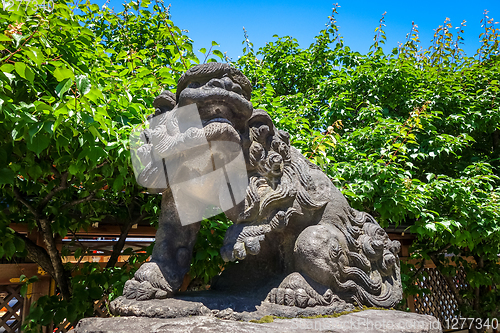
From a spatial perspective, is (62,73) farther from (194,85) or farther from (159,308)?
(159,308)

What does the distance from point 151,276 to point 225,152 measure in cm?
73

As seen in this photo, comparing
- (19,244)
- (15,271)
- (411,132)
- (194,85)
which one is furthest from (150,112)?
(411,132)

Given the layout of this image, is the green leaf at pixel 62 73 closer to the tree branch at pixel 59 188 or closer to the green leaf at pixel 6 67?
the green leaf at pixel 6 67

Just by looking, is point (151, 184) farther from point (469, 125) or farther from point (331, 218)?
point (469, 125)

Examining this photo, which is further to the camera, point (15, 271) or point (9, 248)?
point (15, 271)

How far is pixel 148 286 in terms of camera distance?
5.71ft

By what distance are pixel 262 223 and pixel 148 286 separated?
0.66m

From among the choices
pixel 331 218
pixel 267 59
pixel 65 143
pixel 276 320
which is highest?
pixel 267 59

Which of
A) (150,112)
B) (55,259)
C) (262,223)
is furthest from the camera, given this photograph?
(55,259)

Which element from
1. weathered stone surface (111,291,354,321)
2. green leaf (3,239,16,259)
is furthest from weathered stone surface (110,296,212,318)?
green leaf (3,239,16,259)

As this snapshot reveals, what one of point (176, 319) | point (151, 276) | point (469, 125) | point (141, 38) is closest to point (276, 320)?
point (176, 319)

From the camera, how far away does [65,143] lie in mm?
1960

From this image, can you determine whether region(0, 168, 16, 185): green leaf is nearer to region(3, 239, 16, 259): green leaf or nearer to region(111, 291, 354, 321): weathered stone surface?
region(111, 291, 354, 321): weathered stone surface

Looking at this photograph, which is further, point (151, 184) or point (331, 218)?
point (331, 218)
